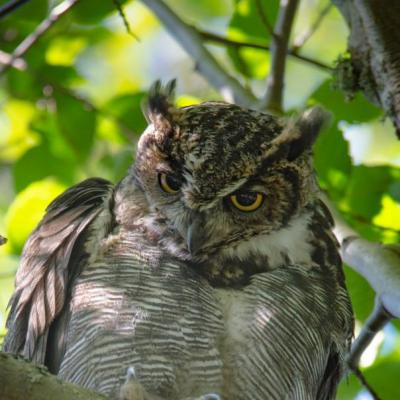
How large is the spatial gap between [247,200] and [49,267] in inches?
28.3

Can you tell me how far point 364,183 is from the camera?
359 cm

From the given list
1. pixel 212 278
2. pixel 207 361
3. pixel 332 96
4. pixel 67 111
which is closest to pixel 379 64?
pixel 332 96

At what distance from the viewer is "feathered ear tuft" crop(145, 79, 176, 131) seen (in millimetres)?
3158

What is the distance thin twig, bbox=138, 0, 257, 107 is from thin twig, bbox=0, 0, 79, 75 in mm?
415

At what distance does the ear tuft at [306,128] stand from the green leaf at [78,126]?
116 cm

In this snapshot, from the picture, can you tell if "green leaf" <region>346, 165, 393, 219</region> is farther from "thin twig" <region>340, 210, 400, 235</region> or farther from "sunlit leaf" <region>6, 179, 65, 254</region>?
"sunlit leaf" <region>6, 179, 65, 254</region>

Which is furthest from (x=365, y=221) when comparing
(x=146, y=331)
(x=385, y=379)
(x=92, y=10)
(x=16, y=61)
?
(x=16, y=61)

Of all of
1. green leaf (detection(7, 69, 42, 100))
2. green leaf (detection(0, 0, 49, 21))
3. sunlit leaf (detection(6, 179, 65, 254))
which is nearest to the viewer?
sunlit leaf (detection(6, 179, 65, 254))

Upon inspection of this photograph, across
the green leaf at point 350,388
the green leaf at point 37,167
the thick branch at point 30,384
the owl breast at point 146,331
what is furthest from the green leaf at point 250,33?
the thick branch at point 30,384

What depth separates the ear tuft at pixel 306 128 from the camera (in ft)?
10.5

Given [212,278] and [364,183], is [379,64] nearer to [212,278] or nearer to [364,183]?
[364,183]

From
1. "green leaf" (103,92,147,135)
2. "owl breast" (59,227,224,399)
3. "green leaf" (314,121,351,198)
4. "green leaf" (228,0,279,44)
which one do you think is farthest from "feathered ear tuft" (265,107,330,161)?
"green leaf" (103,92,147,135)

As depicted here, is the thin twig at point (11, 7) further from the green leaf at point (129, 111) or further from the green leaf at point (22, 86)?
the green leaf at point (22, 86)

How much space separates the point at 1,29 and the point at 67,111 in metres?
0.58
